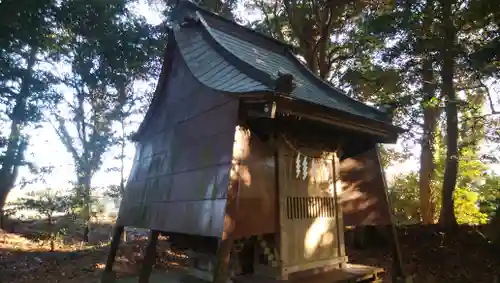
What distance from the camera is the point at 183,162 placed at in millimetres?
5637

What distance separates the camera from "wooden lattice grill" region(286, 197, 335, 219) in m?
5.58

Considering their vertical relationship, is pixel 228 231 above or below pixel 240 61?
below

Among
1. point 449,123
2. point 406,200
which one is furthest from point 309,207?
point 406,200

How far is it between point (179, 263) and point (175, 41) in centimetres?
800

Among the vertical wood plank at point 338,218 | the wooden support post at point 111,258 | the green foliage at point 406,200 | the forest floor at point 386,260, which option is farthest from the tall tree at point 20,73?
the green foliage at point 406,200

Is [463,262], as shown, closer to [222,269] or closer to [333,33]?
[222,269]

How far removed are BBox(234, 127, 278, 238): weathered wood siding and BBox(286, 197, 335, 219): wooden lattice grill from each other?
15.8 inches

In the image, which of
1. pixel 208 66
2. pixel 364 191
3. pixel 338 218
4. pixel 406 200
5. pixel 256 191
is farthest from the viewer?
pixel 406 200

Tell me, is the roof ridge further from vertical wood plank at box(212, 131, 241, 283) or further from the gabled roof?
vertical wood plank at box(212, 131, 241, 283)

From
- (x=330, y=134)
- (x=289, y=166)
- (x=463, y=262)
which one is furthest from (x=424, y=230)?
(x=289, y=166)

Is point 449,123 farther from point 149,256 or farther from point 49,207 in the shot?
point 49,207

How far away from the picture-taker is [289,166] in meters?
5.73

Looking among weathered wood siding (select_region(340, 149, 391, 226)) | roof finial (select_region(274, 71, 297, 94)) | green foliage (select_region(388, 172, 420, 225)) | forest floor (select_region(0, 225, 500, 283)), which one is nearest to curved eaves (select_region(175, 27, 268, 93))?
roof finial (select_region(274, 71, 297, 94))

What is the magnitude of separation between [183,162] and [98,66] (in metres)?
11.0
